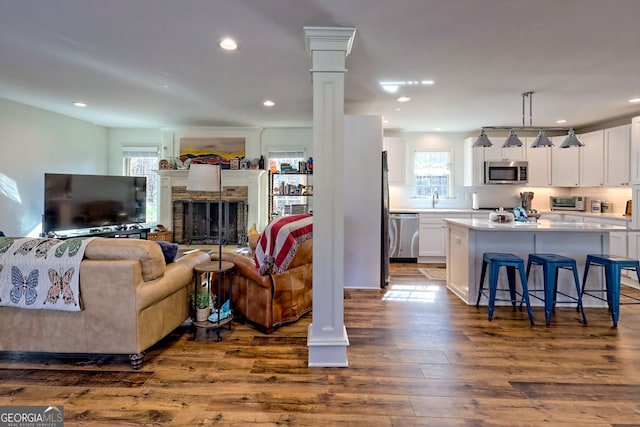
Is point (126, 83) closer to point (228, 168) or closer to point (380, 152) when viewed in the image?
point (228, 168)

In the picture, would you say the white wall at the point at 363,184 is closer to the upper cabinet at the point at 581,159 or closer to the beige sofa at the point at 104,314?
the beige sofa at the point at 104,314

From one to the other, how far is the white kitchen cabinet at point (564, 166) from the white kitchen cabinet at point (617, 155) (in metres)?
0.49

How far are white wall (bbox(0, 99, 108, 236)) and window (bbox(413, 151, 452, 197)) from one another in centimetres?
631

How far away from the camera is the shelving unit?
6215 millimetres

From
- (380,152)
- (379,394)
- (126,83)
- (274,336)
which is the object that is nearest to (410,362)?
(379,394)

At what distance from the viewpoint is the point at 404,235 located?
5.81 meters

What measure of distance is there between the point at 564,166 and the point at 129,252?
6.73m

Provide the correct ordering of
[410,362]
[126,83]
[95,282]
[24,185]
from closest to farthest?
1. [95,282]
2. [410,362]
3. [126,83]
4. [24,185]

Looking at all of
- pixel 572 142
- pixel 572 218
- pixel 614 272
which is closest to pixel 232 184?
pixel 572 142

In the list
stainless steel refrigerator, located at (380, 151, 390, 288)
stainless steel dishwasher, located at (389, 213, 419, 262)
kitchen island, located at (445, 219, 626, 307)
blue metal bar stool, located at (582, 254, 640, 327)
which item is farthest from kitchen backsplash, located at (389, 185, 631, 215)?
blue metal bar stool, located at (582, 254, 640, 327)

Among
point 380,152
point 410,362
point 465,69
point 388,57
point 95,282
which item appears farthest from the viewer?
point 380,152

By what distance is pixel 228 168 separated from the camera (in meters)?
6.26

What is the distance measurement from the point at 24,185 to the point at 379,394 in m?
5.81

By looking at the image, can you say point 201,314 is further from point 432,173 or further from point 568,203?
point 568,203
